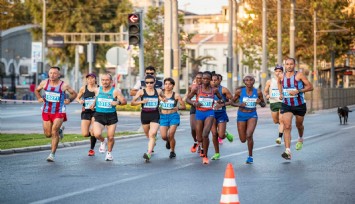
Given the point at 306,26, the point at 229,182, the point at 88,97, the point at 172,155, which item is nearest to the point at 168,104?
the point at 172,155

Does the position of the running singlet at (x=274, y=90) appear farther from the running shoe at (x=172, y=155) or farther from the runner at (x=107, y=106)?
the runner at (x=107, y=106)

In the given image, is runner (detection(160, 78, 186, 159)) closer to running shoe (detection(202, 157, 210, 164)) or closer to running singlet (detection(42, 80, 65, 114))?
running shoe (detection(202, 157, 210, 164))

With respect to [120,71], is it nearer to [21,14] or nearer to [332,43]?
[332,43]

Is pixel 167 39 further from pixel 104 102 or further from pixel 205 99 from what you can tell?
pixel 205 99

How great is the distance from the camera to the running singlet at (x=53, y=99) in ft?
63.6

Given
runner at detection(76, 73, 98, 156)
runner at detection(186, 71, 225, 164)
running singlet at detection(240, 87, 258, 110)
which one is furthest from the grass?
running singlet at detection(240, 87, 258, 110)

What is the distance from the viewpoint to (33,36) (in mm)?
93688

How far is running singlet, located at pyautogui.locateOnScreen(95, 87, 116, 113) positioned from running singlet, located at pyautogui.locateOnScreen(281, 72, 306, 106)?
11.1 ft

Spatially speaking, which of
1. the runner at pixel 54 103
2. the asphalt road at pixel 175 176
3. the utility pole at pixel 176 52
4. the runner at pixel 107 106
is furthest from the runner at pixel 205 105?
the utility pole at pixel 176 52

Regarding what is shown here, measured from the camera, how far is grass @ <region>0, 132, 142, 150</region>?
24.0 m

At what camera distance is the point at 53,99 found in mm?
19422

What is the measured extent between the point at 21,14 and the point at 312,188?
335 ft

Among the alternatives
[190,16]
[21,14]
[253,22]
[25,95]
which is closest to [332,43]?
[253,22]

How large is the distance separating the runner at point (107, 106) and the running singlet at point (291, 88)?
3169 millimetres
